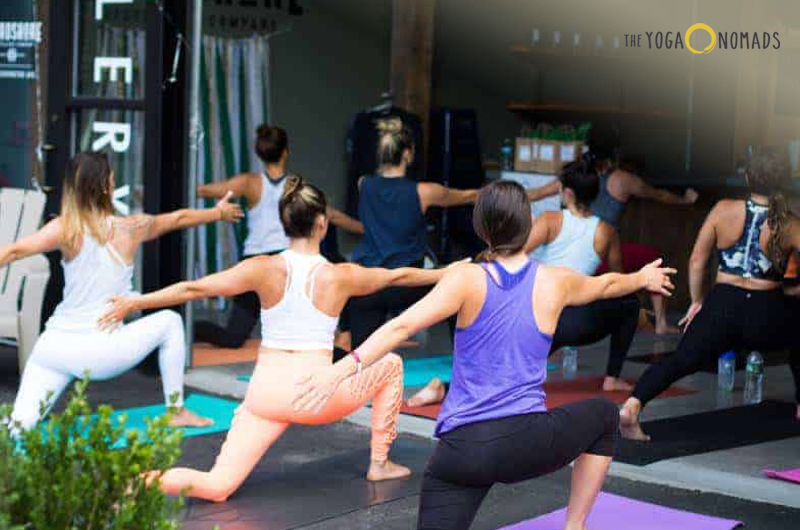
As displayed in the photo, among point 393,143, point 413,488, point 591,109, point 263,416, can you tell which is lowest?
point 413,488

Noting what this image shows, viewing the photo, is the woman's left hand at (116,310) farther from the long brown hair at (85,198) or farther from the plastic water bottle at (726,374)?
the plastic water bottle at (726,374)

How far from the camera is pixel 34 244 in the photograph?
19.8ft

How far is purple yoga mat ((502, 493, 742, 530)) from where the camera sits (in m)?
4.97

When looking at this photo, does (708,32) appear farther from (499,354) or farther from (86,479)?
(86,479)

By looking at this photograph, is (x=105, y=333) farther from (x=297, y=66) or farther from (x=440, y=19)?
(x=440, y=19)

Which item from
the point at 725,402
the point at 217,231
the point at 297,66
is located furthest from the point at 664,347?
the point at 297,66

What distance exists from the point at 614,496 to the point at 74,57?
4.44 m

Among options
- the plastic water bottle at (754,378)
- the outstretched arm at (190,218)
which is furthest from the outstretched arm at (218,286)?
the plastic water bottle at (754,378)

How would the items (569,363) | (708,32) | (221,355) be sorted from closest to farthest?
(569,363) → (221,355) → (708,32)

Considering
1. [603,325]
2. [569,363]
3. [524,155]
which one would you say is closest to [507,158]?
[524,155]

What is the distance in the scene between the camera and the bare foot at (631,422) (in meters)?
6.17

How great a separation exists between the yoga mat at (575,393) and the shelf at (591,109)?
4.76m

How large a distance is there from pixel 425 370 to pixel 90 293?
2.50 m

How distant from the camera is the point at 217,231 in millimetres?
10477
